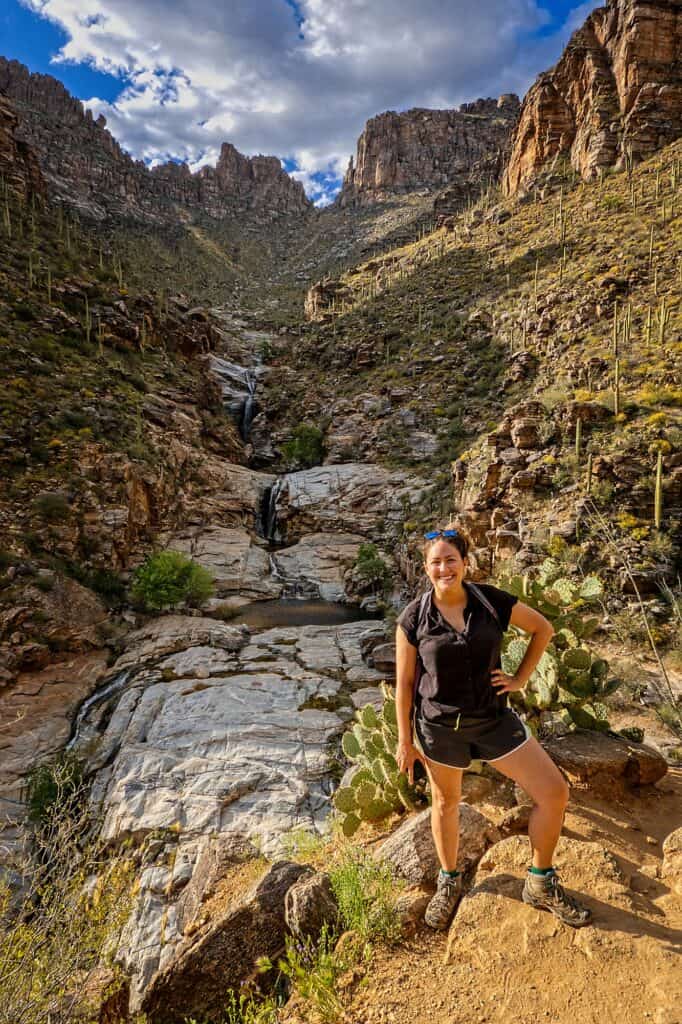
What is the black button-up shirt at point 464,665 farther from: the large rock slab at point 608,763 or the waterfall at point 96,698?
the waterfall at point 96,698

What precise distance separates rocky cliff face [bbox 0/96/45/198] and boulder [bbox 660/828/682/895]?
40047 millimetres

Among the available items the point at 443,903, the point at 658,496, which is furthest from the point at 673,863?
the point at 658,496

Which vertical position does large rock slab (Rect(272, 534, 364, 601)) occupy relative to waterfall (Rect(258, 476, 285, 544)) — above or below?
below

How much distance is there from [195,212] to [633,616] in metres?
89.1

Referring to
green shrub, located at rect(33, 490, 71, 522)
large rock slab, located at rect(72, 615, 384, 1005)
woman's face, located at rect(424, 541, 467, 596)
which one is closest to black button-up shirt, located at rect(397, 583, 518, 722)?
woman's face, located at rect(424, 541, 467, 596)

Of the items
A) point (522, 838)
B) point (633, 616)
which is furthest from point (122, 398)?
point (522, 838)

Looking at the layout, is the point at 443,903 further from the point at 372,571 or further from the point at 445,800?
the point at 372,571

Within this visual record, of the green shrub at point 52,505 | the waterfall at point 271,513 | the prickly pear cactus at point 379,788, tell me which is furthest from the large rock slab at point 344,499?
the prickly pear cactus at point 379,788

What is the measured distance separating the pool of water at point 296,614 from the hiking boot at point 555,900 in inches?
496

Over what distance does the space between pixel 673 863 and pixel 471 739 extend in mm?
1605

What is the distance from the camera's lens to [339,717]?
29.7 feet

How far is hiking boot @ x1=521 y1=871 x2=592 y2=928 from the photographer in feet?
7.72

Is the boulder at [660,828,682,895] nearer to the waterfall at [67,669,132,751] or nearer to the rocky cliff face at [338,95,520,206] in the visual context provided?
the waterfall at [67,669,132,751]

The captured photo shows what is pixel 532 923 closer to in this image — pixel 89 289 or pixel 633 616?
pixel 633 616
